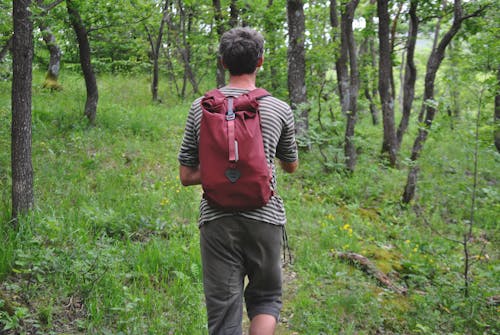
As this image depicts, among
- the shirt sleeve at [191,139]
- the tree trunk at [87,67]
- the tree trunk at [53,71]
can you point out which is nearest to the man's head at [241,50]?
the shirt sleeve at [191,139]

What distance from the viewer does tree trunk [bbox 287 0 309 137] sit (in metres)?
9.70

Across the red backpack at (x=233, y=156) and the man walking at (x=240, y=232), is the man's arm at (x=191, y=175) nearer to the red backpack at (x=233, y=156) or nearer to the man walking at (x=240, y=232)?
the man walking at (x=240, y=232)

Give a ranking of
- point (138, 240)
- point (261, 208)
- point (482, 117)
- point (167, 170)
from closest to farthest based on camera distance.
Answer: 1. point (261, 208)
2. point (482, 117)
3. point (138, 240)
4. point (167, 170)

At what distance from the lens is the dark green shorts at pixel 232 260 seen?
2.36 metres

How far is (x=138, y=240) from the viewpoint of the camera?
5211 mm

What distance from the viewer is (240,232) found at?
236cm

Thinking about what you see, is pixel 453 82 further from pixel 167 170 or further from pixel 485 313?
pixel 167 170

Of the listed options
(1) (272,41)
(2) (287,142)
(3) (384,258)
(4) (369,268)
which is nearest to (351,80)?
(1) (272,41)

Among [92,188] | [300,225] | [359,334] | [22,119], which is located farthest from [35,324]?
[300,225]

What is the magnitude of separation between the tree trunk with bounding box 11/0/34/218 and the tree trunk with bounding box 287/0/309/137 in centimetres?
596

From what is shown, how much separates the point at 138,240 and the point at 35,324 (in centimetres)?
195

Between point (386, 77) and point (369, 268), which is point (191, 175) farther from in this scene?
point (386, 77)

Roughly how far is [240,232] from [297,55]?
26.5 ft

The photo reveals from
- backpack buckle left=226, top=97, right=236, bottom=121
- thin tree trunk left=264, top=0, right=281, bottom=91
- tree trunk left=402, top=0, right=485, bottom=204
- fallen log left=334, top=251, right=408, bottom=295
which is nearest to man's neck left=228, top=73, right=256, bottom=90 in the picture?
backpack buckle left=226, top=97, right=236, bottom=121
